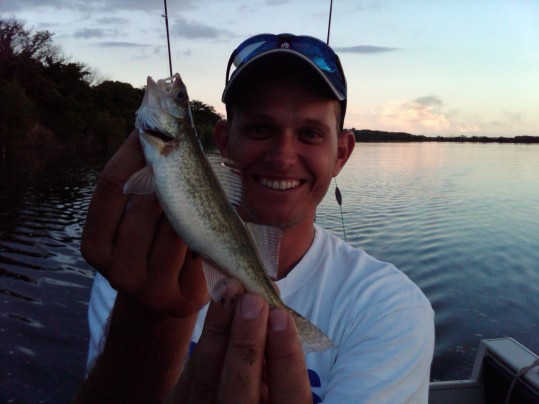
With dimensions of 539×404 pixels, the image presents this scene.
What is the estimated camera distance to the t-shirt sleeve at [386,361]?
2.76 metres

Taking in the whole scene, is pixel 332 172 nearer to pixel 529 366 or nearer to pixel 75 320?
pixel 529 366

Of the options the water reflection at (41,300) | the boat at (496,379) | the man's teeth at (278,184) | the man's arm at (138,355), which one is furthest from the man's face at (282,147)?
the water reflection at (41,300)

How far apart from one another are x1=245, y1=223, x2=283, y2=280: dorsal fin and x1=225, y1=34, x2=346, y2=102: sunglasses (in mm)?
1731

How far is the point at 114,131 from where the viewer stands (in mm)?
75750

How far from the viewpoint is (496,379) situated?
5.21m

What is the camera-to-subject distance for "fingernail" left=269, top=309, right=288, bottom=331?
80.4 inches

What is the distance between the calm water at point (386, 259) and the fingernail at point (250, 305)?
7896 millimetres

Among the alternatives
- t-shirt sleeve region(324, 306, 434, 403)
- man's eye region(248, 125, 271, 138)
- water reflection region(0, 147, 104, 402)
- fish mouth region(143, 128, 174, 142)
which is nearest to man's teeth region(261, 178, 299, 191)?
man's eye region(248, 125, 271, 138)

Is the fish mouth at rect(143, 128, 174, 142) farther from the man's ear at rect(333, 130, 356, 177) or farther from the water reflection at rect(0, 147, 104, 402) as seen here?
the water reflection at rect(0, 147, 104, 402)

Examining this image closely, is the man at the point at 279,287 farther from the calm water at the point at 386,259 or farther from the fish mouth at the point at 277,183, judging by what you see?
the calm water at the point at 386,259

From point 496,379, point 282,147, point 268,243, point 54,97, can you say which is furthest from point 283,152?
point 54,97

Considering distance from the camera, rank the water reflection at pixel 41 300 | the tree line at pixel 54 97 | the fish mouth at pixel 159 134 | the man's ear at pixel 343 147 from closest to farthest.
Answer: the fish mouth at pixel 159 134
the man's ear at pixel 343 147
the water reflection at pixel 41 300
the tree line at pixel 54 97

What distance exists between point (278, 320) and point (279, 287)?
4.79 ft

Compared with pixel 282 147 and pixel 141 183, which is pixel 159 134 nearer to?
pixel 141 183
